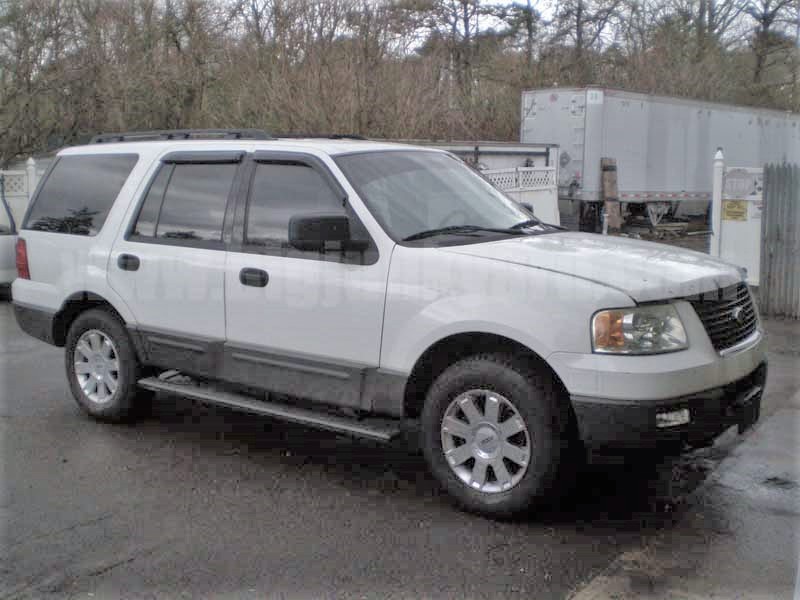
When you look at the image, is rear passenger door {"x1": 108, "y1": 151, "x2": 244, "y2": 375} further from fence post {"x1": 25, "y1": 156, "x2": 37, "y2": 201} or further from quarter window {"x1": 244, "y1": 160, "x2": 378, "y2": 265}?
fence post {"x1": 25, "y1": 156, "x2": 37, "y2": 201}

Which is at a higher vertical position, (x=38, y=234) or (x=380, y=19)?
(x=380, y=19)

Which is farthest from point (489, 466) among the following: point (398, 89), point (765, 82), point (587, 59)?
point (765, 82)

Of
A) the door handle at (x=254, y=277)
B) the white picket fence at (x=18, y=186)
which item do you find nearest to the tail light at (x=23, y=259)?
the door handle at (x=254, y=277)

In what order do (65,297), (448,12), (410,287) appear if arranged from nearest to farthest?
(410,287)
(65,297)
(448,12)

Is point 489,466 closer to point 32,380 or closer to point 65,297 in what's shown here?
point 65,297

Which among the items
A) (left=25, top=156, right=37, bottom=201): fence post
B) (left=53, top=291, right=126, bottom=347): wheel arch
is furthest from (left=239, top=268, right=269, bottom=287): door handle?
(left=25, top=156, right=37, bottom=201): fence post

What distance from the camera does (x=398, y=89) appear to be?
19.2 meters

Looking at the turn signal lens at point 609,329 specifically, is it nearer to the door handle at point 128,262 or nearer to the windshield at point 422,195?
the windshield at point 422,195

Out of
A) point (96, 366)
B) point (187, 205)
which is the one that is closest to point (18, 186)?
point (96, 366)

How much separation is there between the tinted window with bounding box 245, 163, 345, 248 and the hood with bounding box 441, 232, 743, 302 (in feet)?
3.12

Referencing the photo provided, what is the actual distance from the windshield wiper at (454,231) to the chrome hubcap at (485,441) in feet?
3.17

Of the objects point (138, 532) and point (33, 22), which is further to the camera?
point (33, 22)

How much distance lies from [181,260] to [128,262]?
1.71ft

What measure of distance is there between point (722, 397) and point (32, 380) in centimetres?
580
